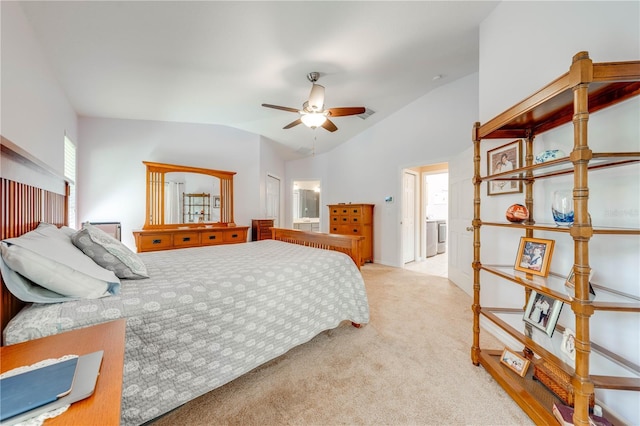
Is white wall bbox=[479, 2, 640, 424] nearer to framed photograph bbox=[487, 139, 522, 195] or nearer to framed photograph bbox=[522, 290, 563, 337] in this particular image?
framed photograph bbox=[487, 139, 522, 195]

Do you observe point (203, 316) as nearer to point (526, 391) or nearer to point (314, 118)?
point (526, 391)

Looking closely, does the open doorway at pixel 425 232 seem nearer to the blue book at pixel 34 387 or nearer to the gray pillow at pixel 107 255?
the gray pillow at pixel 107 255

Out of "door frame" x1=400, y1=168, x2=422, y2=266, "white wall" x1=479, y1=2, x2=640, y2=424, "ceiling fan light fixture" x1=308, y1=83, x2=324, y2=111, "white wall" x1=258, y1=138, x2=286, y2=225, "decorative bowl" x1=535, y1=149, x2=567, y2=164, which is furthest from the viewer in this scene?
"white wall" x1=258, y1=138, x2=286, y2=225

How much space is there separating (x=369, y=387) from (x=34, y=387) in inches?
61.3

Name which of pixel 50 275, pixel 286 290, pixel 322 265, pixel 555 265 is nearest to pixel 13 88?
pixel 50 275

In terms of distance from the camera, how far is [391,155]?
4680 millimetres

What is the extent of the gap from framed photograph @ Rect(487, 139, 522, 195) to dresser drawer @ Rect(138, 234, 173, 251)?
4.08 meters

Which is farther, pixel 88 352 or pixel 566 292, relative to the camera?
pixel 566 292

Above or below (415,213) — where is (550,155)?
above

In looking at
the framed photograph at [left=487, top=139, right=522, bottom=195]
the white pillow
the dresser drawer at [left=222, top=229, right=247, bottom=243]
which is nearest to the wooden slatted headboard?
the white pillow

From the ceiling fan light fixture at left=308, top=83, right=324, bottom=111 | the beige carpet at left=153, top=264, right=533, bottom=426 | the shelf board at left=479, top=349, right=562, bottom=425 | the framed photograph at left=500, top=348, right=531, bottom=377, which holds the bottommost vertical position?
the beige carpet at left=153, top=264, right=533, bottom=426

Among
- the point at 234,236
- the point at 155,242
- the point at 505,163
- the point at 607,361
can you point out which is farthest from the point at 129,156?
the point at 607,361

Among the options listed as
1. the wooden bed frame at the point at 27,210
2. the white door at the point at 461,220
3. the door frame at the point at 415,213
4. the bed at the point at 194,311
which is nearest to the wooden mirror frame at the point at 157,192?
the wooden bed frame at the point at 27,210

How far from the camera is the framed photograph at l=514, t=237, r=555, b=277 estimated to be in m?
1.46
